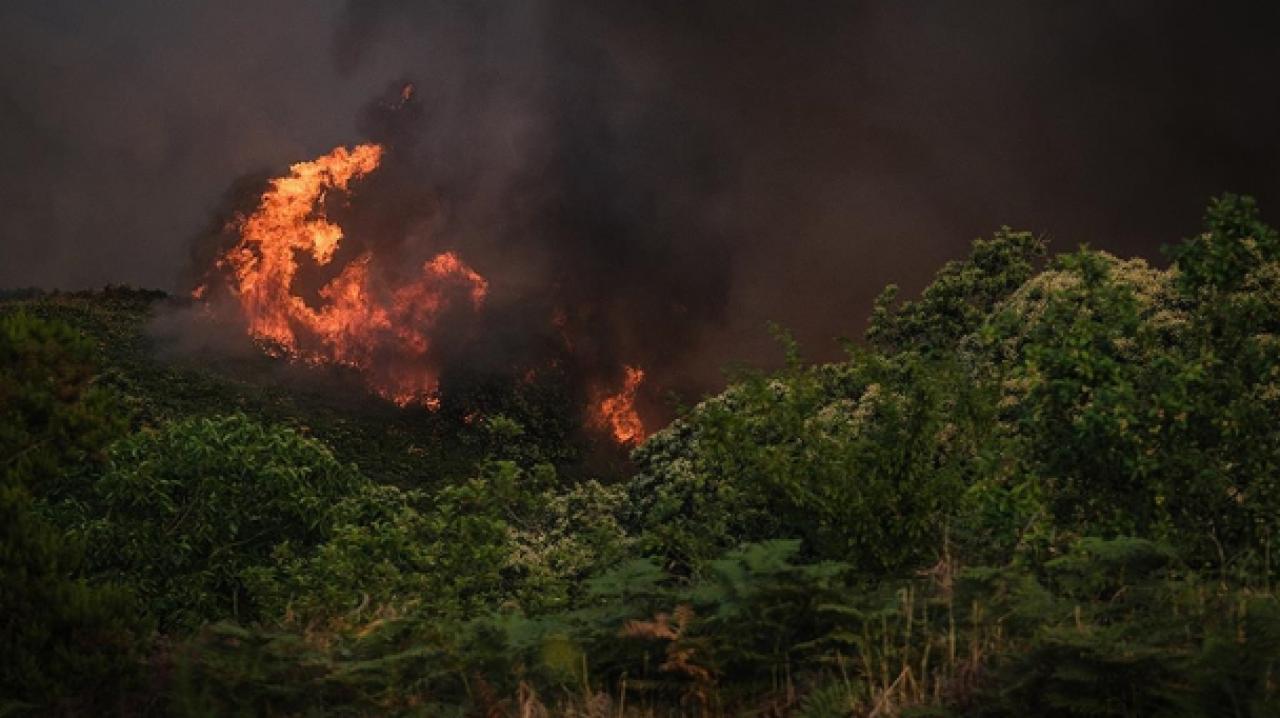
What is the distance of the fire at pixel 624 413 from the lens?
6525 centimetres

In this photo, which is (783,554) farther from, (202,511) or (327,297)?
(327,297)

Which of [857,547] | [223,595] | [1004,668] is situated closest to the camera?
[1004,668]

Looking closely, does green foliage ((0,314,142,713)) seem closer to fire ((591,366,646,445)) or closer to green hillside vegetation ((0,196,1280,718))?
green hillside vegetation ((0,196,1280,718))

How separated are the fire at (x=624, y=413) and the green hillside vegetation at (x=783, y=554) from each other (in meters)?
46.9

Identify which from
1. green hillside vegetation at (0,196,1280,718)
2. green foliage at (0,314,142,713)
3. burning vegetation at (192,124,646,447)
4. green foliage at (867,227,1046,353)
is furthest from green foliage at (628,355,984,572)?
burning vegetation at (192,124,646,447)

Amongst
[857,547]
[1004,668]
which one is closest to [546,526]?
[857,547]

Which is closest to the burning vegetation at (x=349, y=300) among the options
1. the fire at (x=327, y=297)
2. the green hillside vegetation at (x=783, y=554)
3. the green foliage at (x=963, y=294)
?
the fire at (x=327, y=297)

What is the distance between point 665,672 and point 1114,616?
2895mm

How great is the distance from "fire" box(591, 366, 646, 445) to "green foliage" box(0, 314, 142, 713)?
55380 millimetres

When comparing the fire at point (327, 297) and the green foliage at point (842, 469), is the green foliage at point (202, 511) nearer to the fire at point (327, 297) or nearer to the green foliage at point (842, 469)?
the green foliage at point (842, 469)

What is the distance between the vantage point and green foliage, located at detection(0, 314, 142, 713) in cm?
747

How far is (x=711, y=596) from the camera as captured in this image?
7.20 m

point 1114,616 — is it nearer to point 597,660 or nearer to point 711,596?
point 711,596

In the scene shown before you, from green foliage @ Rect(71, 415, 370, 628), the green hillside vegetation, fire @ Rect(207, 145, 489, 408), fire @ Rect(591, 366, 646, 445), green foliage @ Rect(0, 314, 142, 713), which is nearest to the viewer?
the green hillside vegetation
